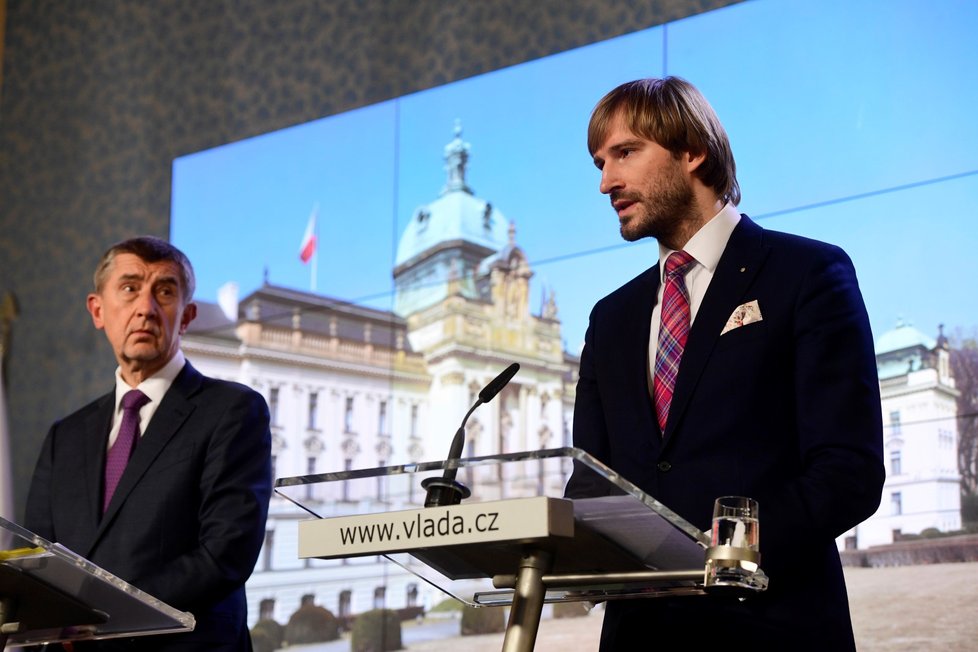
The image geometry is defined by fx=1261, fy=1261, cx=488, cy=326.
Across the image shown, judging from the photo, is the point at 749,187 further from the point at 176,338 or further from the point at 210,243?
the point at 210,243

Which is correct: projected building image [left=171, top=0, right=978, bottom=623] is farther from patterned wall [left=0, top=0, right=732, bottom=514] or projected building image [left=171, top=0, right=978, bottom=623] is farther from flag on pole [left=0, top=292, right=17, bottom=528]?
flag on pole [left=0, top=292, right=17, bottom=528]

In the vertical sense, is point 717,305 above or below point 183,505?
above

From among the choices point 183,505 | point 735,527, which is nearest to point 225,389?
point 183,505

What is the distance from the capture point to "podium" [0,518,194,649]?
1607mm

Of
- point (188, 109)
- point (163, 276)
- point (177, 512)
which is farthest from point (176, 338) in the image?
point (188, 109)

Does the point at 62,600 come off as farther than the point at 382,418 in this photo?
No

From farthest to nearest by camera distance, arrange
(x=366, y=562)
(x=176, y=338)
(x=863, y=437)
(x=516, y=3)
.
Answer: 1. (x=516, y=3)
2. (x=366, y=562)
3. (x=176, y=338)
4. (x=863, y=437)

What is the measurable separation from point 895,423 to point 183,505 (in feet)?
6.04

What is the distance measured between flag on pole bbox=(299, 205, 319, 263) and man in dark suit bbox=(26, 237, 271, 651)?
2.03 metres

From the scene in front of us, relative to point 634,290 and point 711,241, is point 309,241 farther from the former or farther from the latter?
point 711,241

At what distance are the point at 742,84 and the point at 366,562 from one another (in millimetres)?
1972

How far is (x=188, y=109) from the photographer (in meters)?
5.55

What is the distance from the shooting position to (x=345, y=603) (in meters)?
4.25

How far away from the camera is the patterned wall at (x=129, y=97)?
4.97 metres
